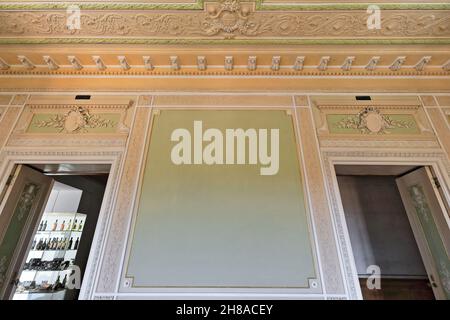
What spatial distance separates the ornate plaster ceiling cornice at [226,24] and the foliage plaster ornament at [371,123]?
871 millimetres

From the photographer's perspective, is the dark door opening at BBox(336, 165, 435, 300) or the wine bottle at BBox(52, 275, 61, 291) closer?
the dark door opening at BBox(336, 165, 435, 300)

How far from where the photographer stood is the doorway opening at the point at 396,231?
2451 mm

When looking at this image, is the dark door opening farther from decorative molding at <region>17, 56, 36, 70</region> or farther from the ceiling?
decorative molding at <region>17, 56, 36, 70</region>

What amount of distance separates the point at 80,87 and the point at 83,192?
200cm

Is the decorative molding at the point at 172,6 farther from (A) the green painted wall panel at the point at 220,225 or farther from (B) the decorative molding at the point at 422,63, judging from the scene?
(A) the green painted wall panel at the point at 220,225

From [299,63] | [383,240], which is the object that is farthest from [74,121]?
[383,240]

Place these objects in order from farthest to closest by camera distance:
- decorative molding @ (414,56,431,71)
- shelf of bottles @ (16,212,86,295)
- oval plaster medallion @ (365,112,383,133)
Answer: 1. shelf of bottles @ (16,212,86,295)
2. decorative molding @ (414,56,431,71)
3. oval plaster medallion @ (365,112,383,133)

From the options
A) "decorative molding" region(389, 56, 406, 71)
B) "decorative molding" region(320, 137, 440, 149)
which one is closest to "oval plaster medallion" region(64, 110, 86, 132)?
"decorative molding" region(320, 137, 440, 149)

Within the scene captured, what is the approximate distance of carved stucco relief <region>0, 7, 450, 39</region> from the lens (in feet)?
8.79

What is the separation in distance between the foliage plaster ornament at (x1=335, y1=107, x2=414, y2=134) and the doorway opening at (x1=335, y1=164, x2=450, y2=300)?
45 cm

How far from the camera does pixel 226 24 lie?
278 centimetres

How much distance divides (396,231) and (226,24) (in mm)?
3971

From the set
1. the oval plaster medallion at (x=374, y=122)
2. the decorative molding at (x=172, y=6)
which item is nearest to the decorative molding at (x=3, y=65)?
the decorative molding at (x=172, y=6)

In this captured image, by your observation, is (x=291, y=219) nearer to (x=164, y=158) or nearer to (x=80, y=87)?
(x=164, y=158)
